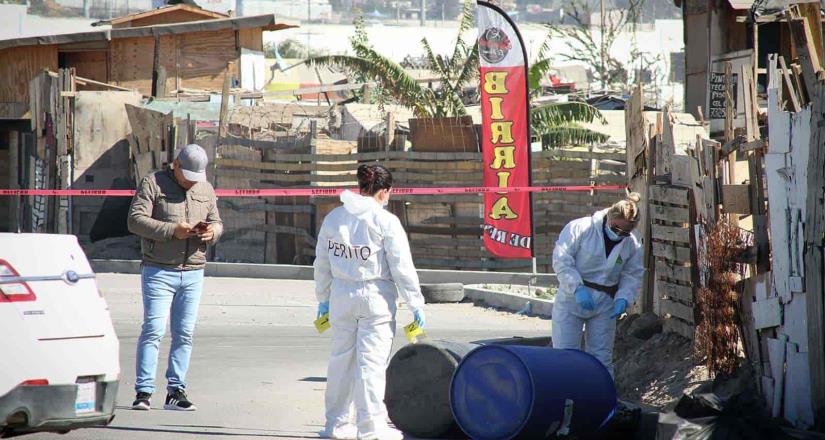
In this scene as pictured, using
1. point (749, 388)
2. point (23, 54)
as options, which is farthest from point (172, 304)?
point (23, 54)

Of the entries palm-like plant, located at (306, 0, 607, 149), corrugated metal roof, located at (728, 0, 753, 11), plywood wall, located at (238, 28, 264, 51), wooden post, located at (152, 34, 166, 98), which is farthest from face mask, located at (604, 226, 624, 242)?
plywood wall, located at (238, 28, 264, 51)

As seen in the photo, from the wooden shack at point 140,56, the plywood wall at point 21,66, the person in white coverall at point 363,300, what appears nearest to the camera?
the person in white coverall at point 363,300

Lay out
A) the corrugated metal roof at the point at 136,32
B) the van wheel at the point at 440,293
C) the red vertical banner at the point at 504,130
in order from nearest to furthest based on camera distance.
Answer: the red vertical banner at the point at 504,130
the van wheel at the point at 440,293
the corrugated metal roof at the point at 136,32

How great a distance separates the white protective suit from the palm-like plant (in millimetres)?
14852

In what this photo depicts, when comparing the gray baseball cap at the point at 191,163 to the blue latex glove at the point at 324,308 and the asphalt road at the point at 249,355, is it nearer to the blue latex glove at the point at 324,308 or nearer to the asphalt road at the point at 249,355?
the blue latex glove at the point at 324,308

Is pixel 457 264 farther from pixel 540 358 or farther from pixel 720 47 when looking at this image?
pixel 540 358

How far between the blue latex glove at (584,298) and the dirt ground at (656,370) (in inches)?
36.3

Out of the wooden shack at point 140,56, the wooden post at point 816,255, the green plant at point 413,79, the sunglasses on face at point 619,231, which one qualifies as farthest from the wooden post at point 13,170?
the wooden post at point 816,255

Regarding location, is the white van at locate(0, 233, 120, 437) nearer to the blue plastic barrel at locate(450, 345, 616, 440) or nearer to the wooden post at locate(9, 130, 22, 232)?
the blue plastic barrel at locate(450, 345, 616, 440)

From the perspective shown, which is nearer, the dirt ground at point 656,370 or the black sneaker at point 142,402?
the black sneaker at point 142,402

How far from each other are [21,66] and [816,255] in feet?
88.4

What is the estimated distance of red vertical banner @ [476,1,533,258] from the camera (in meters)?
15.7

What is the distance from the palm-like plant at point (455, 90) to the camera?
22.8 metres

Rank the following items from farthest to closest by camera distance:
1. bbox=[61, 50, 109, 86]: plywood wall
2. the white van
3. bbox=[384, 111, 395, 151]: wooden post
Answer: bbox=[61, 50, 109, 86]: plywood wall < bbox=[384, 111, 395, 151]: wooden post < the white van
